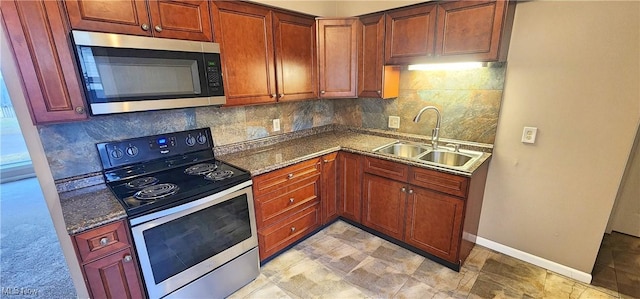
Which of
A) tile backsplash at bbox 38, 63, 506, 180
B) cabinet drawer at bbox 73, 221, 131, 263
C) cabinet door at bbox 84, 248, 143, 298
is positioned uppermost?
tile backsplash at bbox 38, 63, 506, 180

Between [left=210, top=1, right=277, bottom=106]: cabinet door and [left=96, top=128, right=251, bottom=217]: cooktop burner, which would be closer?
[left=96, top=128, right=251, bottom=217]: cooktop burner

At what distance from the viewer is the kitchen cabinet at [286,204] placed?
6.59ft

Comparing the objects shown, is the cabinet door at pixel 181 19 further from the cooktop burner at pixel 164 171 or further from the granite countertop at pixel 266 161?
the granite countertop at pixel 266 161

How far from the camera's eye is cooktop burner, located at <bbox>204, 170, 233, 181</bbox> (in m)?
1.72

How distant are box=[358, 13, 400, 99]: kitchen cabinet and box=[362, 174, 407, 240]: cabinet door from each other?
81cm

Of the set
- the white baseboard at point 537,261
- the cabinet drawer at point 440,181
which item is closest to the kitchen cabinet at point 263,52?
the cabinet drawer at point 440,181

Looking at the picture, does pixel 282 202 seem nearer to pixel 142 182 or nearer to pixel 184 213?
pixel 184 213

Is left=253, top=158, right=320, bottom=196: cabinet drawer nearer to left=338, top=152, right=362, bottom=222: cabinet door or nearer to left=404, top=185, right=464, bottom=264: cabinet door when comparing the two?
left=338, top=152, right=362, bottom=222: cabinet door

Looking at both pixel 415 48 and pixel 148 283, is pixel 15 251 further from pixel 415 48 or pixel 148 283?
pixel 415 48

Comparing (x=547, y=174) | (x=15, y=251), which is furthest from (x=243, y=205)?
(x=15, y=251)

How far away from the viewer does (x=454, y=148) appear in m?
2.33

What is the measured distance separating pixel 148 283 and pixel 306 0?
239 cm

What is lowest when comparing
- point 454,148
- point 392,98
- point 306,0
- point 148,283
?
point 148,283

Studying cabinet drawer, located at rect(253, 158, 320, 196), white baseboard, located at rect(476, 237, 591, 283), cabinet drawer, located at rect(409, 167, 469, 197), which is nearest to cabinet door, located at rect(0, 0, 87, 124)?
cabinet drawer, located at rect(253, 158, 320, 196)
